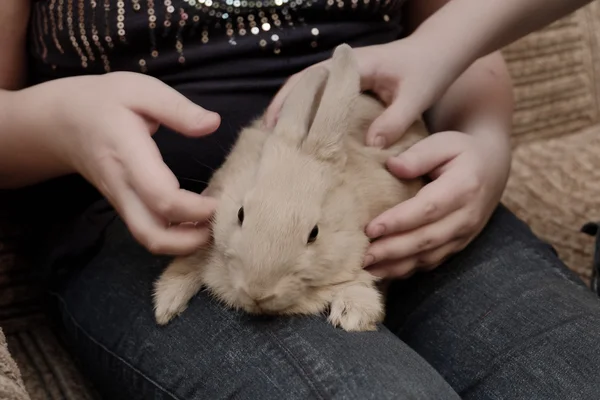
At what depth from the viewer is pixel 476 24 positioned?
0.87 metres

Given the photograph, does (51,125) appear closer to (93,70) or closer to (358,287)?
(93,70)

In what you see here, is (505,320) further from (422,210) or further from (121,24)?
(121,24)

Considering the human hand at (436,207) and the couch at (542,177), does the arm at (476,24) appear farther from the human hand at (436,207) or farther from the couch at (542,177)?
the couch at (542,177)

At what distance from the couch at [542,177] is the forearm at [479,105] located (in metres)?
0.31

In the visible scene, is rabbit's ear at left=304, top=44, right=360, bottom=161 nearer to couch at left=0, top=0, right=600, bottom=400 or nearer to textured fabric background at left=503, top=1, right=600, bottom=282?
couch at left=0, top=0, right=600, bottom=400

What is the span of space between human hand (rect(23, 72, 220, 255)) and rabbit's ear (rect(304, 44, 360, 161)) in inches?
3.8

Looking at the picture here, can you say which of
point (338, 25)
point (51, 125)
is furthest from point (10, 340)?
point (338, 25)

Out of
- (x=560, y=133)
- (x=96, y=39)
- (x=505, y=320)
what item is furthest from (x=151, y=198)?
(x=560, y=133)

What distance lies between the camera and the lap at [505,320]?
72 centimetres

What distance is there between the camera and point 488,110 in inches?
36.9

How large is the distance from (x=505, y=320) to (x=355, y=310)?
0.18 m

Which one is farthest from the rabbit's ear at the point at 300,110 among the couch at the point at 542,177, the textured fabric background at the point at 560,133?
the textured fabric background at the point at 560,133

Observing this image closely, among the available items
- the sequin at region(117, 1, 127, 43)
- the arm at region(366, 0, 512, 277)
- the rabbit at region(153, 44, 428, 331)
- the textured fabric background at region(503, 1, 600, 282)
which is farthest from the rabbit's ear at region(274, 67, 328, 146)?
the textured fabric background at region(503, 1, 600, 282)

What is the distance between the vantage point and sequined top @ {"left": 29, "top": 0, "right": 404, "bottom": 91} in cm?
82
